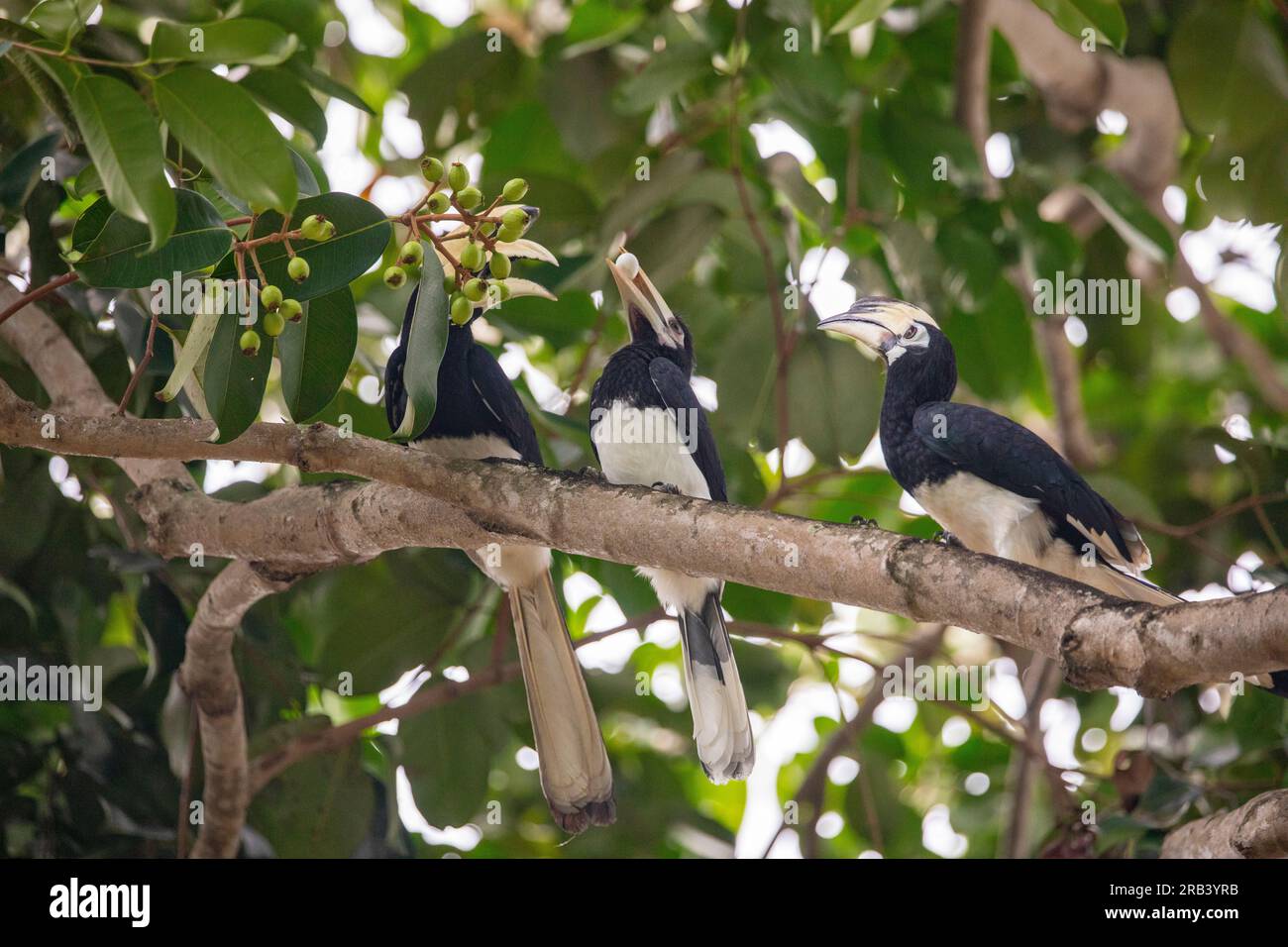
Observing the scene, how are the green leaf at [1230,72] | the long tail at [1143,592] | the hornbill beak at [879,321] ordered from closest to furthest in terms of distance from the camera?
the long tail at [1143,592], the hornbill beak at [879,321], the green leaf at [1230,72]

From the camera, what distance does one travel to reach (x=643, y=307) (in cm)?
175

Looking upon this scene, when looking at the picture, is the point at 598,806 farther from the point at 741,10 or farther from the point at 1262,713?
the point at 741,10

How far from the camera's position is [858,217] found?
2.04 meters

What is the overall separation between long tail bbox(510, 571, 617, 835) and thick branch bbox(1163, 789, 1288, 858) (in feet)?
2.47

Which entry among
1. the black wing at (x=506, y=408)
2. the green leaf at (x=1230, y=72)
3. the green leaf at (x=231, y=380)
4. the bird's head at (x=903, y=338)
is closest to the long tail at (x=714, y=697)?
the black wing at (x=506, y=408)

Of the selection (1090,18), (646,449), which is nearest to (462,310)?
(646,449)

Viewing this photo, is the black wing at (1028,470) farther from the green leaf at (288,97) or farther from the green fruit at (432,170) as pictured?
the green leaf at (288,97)

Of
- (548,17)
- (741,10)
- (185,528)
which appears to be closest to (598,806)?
(185,528)

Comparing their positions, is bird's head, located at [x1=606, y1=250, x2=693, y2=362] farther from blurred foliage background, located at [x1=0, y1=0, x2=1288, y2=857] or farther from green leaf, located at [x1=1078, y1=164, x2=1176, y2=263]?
green leaf, located at [x1=1078, y1=164, x2=1176, y2=263]

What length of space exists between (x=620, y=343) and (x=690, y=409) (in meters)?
0.71

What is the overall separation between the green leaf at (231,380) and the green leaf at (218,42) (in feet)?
0.86

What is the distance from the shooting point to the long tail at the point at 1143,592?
1250 millimetres

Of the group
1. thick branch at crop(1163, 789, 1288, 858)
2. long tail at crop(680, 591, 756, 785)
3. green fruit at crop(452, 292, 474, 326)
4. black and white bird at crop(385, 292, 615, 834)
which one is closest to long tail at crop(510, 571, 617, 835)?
black and white bird at crop(385, 292, 615, 834)
